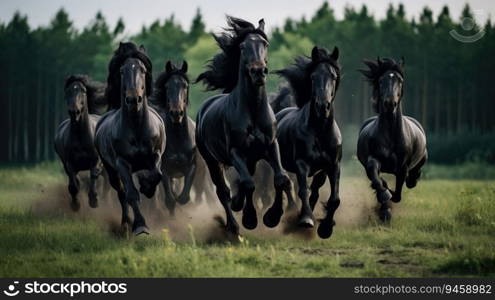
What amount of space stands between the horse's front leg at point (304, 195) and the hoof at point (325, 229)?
1.65 ft

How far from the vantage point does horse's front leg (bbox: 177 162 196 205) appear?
13.8 m

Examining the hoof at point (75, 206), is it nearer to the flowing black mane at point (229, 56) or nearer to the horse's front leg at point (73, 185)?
the horse's front leg at point (73, 185)

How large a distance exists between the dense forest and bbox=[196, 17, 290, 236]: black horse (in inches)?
1039

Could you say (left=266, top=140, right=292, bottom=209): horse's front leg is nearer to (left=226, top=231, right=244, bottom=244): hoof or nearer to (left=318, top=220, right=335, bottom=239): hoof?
(left=318, top=220, right=335, bottom=239): hoof

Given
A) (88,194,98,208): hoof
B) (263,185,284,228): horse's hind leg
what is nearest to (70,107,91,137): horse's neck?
(88,194,98,208): hoof

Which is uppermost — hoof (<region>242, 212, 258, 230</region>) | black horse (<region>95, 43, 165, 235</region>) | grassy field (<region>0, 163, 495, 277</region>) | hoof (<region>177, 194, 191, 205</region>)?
black horse (<region>95, 43, 165, 235</region>)

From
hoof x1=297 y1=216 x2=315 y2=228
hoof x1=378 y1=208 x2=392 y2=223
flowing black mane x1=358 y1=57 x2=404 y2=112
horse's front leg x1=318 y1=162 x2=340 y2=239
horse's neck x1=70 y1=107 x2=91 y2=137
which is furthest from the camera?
horse's neck x1=70 y1=107 x2=91 y2=137

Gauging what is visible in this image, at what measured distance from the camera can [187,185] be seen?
46.3 feet

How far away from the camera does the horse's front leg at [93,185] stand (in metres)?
14.2

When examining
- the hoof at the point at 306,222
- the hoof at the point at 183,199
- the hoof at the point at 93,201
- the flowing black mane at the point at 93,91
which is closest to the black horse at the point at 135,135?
the hoof at the point at 306,222

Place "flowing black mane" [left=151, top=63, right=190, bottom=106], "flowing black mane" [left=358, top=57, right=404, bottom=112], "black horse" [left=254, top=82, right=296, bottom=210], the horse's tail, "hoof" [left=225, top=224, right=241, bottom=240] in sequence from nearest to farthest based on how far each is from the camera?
"hoof" [left=225, top=224, right=241, bottom=240]
"flowing black mane" [left=358, top=57, right=404, bottom=112]
"flowing black mane" [left=151, top=63, right=190, bottom=106]
the horse's tail
"black horse" [left=254, top=82, right=296, bottom=210]

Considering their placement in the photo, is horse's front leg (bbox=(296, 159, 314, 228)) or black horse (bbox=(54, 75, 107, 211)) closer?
horse's front leg (bbox=(296, 159, 314, 228))

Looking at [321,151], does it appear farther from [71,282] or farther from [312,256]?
[71,282]

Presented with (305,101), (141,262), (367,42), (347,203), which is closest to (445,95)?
(367,42)
